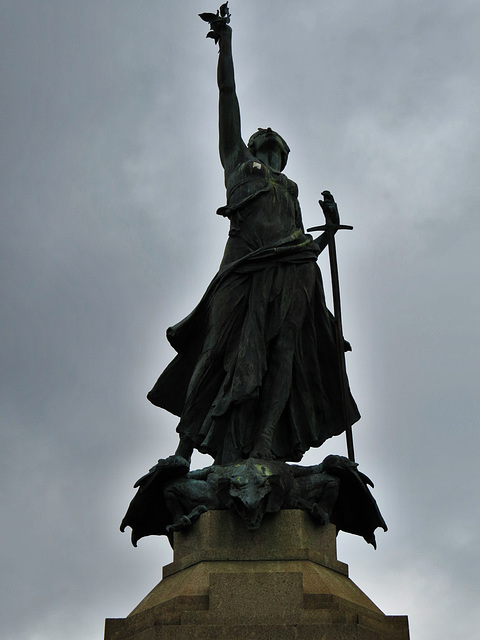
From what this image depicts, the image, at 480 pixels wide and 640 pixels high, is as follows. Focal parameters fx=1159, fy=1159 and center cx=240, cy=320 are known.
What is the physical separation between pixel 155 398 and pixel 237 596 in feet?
12.0

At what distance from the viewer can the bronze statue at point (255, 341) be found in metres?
13.4

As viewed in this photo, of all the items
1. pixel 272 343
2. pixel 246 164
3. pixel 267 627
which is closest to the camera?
pixel 267 627

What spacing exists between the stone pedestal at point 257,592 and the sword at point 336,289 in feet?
5.22

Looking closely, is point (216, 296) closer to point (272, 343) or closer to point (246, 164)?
point (272, 343)

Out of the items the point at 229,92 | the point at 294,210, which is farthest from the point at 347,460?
the point at 229,92

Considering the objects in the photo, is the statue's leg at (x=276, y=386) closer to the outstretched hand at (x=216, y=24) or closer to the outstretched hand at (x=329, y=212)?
the outstretched hand at (x=329, y=212)

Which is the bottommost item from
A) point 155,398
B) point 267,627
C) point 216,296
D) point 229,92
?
point 267,627

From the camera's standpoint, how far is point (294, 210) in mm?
14633

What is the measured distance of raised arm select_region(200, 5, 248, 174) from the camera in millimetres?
14844

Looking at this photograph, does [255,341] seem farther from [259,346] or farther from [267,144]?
[267,144]

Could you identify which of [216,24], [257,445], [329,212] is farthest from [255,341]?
[216,24]

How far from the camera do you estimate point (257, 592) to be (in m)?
11.4

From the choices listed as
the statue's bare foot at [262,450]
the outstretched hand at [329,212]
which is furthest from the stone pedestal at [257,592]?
the outstretched hand at [329,212]

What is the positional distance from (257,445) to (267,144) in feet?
14.1
